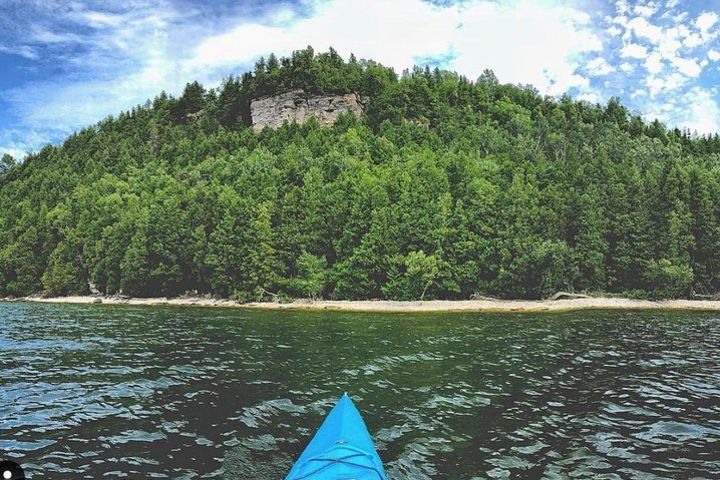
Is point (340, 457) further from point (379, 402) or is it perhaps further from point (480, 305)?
point (480, 305)

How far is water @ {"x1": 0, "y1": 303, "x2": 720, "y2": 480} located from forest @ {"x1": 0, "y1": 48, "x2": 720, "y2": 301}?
3921cm

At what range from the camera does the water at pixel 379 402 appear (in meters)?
13.1

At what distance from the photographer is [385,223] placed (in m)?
79.4

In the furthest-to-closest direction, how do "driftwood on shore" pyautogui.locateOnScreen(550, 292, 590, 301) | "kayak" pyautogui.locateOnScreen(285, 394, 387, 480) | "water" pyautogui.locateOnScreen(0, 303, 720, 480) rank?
1. "driftwood on shore" pyautogui.locateOnScreen(550, 292, 590, 301)
2. "water" pyautogui.locateOnScreen(0, 303, 720, 480)
3. "kayak" pyautogui.locateOnScreen(285, 394, 387, 480)

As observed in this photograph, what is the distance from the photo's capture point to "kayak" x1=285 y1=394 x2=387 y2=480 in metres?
9.86

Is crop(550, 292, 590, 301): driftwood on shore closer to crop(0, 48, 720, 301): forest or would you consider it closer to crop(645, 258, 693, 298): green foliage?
crop(0, 48, 720, 301): forest

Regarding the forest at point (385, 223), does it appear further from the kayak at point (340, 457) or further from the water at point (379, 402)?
the kayak at point (340, 457)

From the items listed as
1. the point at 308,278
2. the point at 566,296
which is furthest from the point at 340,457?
the point at 566,296

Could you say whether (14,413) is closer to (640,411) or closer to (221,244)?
(640,411)

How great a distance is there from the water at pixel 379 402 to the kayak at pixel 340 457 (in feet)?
5.29

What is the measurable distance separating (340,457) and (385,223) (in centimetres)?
6957

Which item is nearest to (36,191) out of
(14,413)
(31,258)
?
(31,258)

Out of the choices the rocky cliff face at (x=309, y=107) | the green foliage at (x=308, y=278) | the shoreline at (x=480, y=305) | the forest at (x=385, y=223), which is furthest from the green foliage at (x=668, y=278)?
the rocky cliff face at (x=309, y=107)

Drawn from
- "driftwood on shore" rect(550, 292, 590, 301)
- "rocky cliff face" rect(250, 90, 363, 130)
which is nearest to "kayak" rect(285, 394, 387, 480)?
"driftwood on shore" rect(550, 292, 590, 301)
